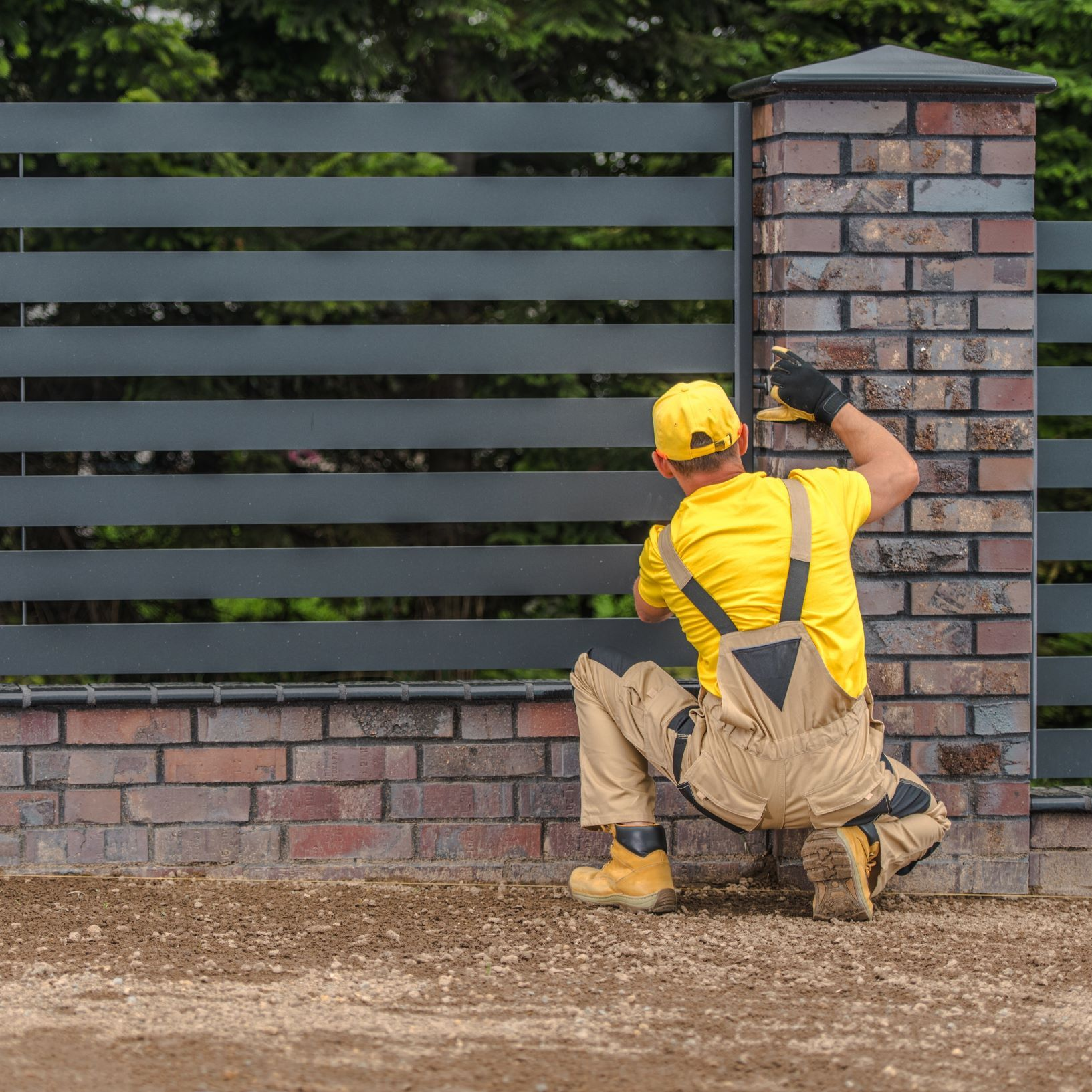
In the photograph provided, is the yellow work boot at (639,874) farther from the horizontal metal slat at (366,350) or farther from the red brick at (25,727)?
the red brick at (25,727)

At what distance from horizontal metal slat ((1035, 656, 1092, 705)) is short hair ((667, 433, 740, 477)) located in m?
1.32

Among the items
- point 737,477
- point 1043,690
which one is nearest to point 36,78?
point 737,477

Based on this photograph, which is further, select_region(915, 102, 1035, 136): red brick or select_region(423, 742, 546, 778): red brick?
select_region(423, 742, 546, 778): red brick

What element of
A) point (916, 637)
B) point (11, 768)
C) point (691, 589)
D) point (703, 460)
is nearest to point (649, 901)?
point (691, 589)

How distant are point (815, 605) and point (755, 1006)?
956mm

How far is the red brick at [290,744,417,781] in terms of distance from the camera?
11.9 feet

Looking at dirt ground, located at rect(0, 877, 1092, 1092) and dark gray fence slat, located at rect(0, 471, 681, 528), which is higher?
dark gray fence slat, located at rect(0, 471, 681, 528)

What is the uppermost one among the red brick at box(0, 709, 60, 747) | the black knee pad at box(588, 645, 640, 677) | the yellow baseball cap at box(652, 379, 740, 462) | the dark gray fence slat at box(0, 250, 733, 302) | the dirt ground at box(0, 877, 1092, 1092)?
the dark gray fence slat at box(0, 250, 733, 302)

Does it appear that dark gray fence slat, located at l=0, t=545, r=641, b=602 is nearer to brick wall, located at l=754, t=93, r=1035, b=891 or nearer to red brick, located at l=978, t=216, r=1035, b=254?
brick wall, located at l=754, t=93, r=1035, b=891

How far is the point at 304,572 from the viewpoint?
3.69 meters

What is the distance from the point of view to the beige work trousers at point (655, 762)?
10.5 ft

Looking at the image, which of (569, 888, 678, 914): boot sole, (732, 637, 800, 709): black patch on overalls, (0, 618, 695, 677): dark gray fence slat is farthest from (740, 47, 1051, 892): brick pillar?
(0, 618, 695, 677): dark gray fence slat

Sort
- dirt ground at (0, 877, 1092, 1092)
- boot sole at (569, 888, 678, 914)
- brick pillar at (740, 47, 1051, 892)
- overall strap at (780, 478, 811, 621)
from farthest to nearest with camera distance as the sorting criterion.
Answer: brick pillar at (740, 47, 1051, 892)
boot sole at (569, 888, 678, 914)
overall strap at (780, 478, 811, 621)
dirt ground at (0, 877, 1092, 1092)

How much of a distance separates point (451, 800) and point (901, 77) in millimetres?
2396
